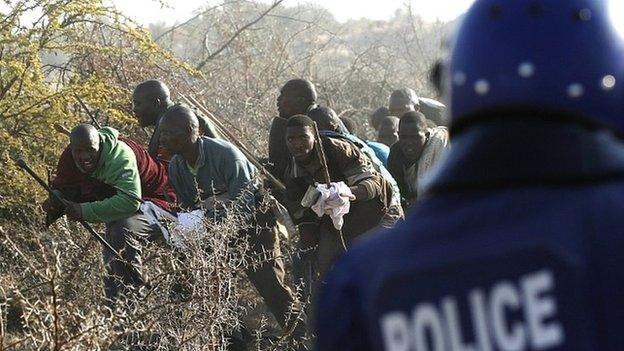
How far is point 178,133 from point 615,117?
242 inches

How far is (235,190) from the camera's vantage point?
771cm

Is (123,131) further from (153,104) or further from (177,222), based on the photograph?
(177,222)

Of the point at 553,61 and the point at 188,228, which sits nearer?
the point at 553,61

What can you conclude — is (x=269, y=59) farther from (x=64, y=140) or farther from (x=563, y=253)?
(x=563, y=253)

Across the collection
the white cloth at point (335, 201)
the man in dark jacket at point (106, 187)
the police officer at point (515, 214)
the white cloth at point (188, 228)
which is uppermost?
the police officer at point (515, 214)

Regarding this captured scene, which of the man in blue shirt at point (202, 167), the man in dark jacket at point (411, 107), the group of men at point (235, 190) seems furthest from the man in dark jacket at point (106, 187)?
the man in dark jacket at point (411, 107)

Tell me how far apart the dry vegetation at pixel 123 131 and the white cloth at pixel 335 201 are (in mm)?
499

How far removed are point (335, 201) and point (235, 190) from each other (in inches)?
19.9

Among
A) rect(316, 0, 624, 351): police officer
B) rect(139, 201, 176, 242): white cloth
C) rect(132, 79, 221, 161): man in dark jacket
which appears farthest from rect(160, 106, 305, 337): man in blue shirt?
rect(316, 0, 624, 351): police officer

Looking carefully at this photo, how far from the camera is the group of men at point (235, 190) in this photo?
7.71 m

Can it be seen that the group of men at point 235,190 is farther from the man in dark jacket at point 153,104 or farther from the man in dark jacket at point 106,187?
the man in dark jacket at point 153,104

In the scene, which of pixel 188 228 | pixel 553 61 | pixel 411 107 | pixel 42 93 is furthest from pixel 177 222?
pixel 553 61

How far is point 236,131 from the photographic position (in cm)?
1137

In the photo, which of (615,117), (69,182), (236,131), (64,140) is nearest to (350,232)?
(69,182)
